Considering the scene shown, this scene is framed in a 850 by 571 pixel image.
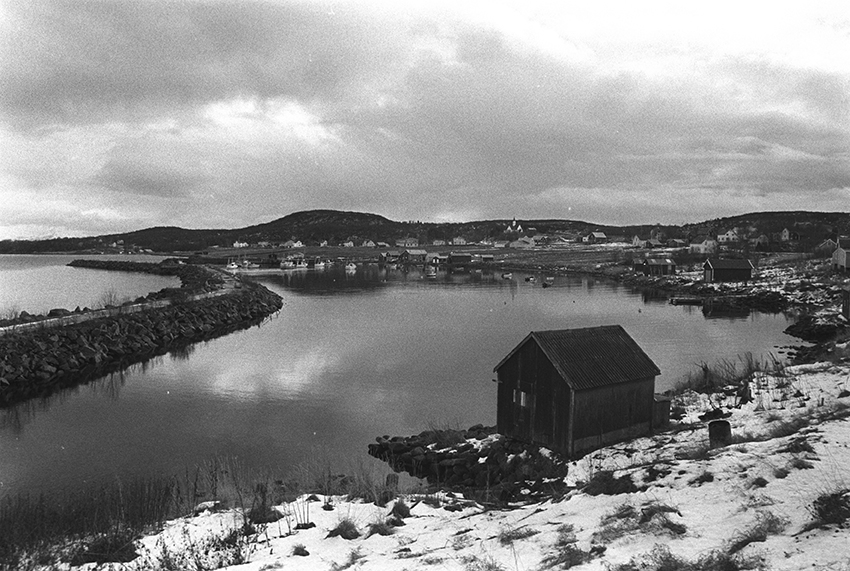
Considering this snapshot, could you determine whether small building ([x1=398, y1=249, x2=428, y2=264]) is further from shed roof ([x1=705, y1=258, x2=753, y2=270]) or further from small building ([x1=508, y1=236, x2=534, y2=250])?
shed roof ([x1=705, y1=258, x2=753, y2=270])

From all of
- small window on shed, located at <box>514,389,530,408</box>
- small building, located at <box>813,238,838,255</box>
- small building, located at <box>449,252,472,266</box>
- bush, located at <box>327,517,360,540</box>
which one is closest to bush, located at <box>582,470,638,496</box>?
bush, located at <box>327,517,360,540</box>

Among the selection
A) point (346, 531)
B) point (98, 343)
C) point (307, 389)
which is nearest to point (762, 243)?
point (307, 389)

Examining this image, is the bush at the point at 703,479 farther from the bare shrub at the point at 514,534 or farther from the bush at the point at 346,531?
the bush at the point at 346,531

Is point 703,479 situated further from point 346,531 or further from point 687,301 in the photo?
point 687,301

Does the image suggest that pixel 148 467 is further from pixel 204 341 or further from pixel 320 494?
pixel 204 341

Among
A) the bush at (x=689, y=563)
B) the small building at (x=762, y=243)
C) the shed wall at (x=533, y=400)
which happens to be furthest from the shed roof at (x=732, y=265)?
the bush at (x=689, y=563)

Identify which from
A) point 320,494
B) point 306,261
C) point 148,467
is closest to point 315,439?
point 148,467
